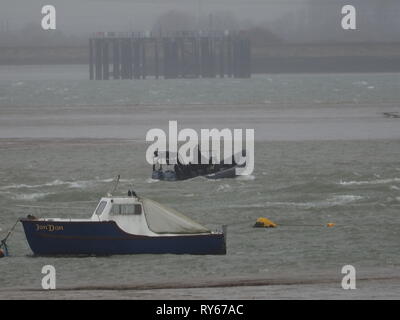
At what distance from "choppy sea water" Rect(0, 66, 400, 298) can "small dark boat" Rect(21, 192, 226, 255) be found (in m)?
0.43

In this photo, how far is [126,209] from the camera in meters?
37.7

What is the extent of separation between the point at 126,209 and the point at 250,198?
1777cm

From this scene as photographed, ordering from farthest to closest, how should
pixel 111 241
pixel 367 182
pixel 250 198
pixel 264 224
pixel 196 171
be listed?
pixel 196 171
pixel 367 182
pixel 250 198
pixel 264 224
pixel 111 241

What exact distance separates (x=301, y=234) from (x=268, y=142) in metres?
49.2

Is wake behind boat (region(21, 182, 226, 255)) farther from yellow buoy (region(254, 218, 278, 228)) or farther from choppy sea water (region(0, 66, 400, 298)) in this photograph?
yellow buoy (region(254, 218, 278, 228))

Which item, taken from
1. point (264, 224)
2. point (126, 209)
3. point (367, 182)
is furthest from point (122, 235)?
point (367, 182)

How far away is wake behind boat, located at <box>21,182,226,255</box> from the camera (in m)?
37.2

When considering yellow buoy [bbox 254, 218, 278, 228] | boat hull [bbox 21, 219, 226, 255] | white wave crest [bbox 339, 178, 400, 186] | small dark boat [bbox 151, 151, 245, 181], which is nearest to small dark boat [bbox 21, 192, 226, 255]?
boat hull [bbox 21, 219, 226, 255]

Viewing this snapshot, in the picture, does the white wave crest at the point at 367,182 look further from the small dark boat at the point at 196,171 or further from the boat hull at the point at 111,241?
the boat hull at the point at 111,241

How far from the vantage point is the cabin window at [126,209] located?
123ft

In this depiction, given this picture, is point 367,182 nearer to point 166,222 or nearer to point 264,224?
point 264,224

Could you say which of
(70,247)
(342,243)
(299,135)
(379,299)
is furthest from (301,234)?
(299,135)

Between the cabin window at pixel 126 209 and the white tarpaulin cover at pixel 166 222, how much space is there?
0.72ft
